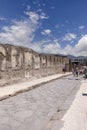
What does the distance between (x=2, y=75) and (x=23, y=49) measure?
4.10m

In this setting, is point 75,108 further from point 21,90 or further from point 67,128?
point 21,90

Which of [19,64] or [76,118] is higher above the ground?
[19,64]

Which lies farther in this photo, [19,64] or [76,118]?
[19,64]

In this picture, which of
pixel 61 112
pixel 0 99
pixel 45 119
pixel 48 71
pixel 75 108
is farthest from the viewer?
pixel 48 71

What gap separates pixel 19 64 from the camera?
15.7m

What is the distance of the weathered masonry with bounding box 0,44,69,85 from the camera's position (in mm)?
13211

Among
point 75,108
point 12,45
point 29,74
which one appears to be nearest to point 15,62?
point 12,45

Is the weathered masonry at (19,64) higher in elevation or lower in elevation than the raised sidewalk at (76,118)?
higher

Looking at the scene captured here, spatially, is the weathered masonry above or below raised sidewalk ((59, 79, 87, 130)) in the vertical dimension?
above

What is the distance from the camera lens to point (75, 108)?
7.08 meters

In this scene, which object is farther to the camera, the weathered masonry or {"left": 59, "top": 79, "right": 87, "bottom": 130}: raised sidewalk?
the weathered masonry

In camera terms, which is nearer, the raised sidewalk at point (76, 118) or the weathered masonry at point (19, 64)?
the raised sidewalk at point (76, 118)

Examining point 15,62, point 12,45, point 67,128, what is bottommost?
point 67,128

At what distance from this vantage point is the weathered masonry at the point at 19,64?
43.3 ft
